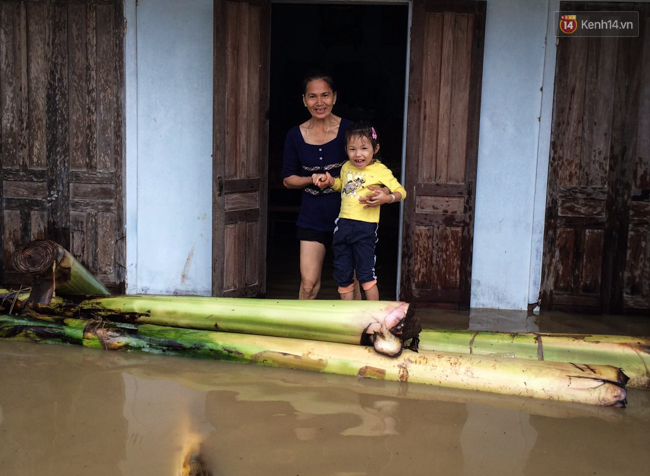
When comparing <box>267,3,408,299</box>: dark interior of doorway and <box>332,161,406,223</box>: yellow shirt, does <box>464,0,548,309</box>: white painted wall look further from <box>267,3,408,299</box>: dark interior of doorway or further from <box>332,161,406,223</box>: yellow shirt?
<box>267,3,408,299</box>: dark interior of doorway

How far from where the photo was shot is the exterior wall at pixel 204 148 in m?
6.26

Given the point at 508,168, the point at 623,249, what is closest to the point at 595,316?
the point at 623,249

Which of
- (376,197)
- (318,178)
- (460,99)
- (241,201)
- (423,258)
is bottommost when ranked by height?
(423,258)

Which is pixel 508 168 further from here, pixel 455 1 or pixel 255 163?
pixel 255 163

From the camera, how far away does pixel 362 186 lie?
4875 millimetres

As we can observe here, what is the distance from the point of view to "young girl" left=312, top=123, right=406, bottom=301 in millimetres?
4828

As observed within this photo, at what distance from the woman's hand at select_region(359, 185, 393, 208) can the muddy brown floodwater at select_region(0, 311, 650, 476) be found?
45.8 inches

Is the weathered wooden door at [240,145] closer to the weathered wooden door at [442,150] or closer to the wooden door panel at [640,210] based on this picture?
the weathered wooden door at [442,150]

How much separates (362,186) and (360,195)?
6 centimetres

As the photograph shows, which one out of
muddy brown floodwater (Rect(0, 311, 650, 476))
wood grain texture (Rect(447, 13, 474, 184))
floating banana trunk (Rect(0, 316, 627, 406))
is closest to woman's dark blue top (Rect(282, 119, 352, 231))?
floating banana trunk (Rect(0, 316, 627, 406))

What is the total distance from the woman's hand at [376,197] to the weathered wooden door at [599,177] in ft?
7.12

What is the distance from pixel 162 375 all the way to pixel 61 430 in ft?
2.80

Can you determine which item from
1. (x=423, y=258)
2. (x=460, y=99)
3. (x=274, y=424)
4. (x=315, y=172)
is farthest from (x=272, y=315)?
(x=460, y=99)

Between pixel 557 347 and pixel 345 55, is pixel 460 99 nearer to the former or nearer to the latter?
pixel 557 347
